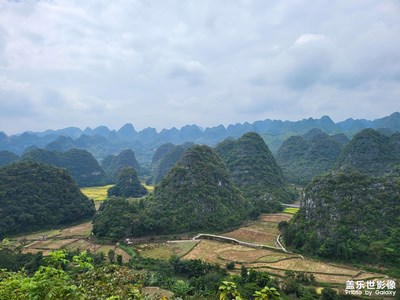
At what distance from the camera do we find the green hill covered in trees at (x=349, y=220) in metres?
23.7

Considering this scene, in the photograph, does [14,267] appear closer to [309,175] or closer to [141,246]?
[141,246]

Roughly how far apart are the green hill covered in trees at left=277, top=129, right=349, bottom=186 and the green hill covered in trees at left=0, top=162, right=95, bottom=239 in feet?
142

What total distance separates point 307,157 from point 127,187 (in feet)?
149

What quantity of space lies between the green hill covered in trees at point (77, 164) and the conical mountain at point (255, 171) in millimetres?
33339

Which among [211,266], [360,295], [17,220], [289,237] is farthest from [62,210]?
[360,295]

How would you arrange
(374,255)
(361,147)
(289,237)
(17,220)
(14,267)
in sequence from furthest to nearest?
1. (361,147)
2. (17,220)
3. (289,237)
4. (374,255)
5. (14,267)

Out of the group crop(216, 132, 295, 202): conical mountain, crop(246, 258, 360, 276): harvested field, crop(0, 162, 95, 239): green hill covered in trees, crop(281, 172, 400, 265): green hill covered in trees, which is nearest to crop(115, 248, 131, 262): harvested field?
crop(246, 258, 360, 276): harvested field

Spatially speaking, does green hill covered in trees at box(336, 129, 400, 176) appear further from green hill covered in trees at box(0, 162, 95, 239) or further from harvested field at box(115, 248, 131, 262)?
green hill covered in trees at box(0, 162, 95, 239)

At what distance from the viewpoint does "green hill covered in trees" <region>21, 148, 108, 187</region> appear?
223 feet

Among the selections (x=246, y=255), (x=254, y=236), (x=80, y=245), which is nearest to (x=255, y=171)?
(x=254, y=236)

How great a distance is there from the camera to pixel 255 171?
50.4m

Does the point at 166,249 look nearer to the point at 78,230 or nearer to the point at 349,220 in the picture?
the point at 78,230

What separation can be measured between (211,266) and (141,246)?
9.82 m

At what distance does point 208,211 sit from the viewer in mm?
35062
